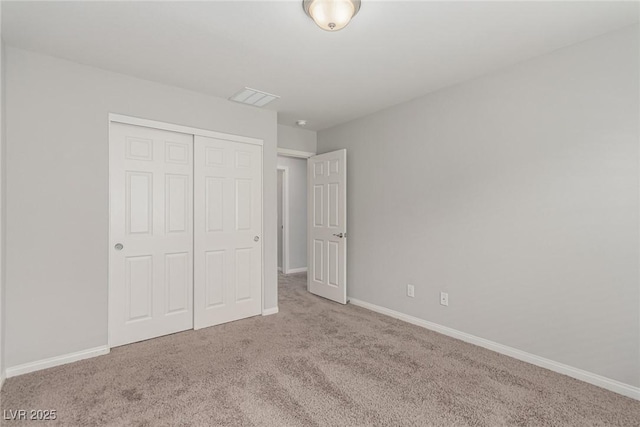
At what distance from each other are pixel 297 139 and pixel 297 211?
1.99 m

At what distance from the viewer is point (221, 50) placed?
2395 millimetres

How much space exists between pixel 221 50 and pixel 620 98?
2.84 metres

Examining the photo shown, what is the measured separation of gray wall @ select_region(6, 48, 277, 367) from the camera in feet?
7.63

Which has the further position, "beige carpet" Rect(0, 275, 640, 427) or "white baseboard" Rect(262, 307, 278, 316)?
"white baseboard" Rect(262, 307, 278, 316)

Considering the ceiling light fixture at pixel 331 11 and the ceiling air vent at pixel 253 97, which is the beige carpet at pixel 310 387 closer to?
the ceiling light fixture at pixel 331 11

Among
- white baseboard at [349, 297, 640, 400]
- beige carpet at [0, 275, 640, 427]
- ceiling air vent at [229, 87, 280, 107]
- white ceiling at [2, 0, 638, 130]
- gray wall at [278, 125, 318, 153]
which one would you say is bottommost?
beige carpet at [0, 275, 640, 427]

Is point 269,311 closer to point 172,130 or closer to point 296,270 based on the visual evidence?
point 172,130

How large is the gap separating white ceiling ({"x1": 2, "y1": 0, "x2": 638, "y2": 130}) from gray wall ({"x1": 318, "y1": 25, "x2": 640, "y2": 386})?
30 cm

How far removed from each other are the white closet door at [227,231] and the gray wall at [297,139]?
0.83 m

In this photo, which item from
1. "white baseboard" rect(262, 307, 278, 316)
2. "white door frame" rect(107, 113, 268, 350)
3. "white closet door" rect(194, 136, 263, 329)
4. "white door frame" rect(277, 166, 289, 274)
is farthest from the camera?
"white door frame" rect(277, 166, 289, 274)

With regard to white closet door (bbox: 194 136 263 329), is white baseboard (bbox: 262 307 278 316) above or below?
below

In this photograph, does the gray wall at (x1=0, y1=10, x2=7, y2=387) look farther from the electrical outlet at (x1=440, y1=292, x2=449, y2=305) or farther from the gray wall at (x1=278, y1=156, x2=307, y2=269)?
the gray wall at (x1=278, y1=156, x2=307, y2=269)

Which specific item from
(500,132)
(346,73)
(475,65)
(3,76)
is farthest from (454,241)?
(3,76)

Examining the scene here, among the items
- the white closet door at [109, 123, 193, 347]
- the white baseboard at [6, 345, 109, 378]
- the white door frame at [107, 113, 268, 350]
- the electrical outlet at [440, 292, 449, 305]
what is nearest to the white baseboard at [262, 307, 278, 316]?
the white door frame at [107, 113, 268, 350]
